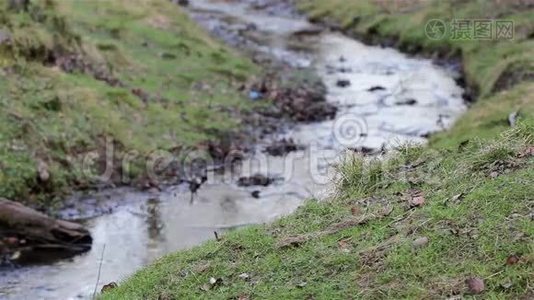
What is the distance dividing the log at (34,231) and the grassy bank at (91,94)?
1756 mm

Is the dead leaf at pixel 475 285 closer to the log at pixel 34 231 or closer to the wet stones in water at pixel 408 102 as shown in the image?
→ the log at pixel 34 231

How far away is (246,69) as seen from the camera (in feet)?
90.8

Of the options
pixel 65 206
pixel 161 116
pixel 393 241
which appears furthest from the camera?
pixel 161 116

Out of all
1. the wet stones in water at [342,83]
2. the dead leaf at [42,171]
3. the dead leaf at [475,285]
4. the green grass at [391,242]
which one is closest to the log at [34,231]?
the dead leaf at [42,171]

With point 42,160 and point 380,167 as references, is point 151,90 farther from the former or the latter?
point 380,167

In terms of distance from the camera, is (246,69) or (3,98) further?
(246,69)

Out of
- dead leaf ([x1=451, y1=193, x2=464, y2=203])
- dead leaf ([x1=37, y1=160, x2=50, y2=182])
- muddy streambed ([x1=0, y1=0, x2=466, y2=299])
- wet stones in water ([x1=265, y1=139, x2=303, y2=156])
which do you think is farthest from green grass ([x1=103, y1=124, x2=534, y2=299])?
wet stones in water ([x1=265, y1=139, x2=303, y2=156])

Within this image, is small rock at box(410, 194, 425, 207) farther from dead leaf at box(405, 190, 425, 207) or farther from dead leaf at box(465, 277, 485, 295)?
dead leaf at box(465, 277, 485, 295)

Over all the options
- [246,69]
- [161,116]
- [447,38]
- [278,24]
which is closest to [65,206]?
[161,116]

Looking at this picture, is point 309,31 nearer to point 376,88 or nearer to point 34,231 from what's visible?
point 376,88

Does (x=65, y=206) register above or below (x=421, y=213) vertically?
below

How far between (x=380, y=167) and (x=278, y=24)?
3241cm

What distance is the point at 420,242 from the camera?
797 cm

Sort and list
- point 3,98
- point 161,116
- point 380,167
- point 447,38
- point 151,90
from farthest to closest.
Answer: point 447,38
point 151,90
point 161,116
point 3,98
point 380,167
